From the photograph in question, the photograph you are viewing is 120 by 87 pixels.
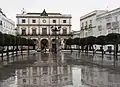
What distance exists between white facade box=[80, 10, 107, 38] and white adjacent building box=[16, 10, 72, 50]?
726cm

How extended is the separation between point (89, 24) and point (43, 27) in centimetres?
1726

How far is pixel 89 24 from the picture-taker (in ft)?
193

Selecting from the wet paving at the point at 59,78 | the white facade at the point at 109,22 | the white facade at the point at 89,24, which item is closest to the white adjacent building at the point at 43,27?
the white facade at the point at 89,24

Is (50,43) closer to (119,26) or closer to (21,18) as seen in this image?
(21,18)

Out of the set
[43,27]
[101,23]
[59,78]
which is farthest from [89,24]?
[59,78]

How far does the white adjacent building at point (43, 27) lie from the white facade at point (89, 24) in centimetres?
726

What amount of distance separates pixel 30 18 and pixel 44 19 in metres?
4.16

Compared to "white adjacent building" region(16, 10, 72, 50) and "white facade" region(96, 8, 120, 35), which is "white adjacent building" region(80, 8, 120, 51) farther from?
"white adjacent building" region(16, 10, 72, 50)

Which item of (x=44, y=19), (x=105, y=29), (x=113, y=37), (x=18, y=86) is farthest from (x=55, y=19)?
(x=18, y=86)

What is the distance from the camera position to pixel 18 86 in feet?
26.6

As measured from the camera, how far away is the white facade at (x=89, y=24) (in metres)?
55.5

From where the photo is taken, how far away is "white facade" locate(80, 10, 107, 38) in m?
55.5

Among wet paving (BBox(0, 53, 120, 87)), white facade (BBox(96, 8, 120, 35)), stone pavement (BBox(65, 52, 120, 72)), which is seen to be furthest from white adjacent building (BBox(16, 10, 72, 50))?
wet paving (BBox(0, 53, 120, 87))

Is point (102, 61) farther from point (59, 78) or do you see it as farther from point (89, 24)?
point (89, 24)
